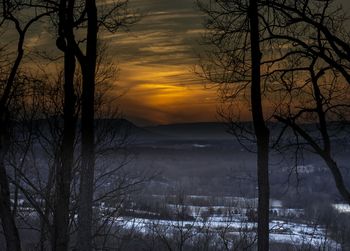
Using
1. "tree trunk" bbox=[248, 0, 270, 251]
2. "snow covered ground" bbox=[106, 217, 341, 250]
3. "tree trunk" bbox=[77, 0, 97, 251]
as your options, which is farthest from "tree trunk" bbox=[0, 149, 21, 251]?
"snow covered ground" bbox=[106, 217, 341, 250]

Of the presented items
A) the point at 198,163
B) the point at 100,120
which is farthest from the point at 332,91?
the point at 198,163

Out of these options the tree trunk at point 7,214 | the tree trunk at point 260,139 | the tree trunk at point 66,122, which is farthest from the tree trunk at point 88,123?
the tree trunk at point 260,139

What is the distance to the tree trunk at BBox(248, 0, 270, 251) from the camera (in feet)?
37.0

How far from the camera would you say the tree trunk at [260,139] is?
11.3 metres

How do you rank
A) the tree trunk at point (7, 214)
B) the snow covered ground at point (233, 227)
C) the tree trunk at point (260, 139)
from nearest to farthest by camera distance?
the tree trunk at point (7, 214) < the tree trunk at point (260, 139) < the snow covered ground at point (233, 227)

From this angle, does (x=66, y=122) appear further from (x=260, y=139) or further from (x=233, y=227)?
(x=233, y=227)

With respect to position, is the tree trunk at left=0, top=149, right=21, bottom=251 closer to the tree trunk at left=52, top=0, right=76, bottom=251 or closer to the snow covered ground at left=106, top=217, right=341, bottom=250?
the tree trunk at left=52, top=0, right=76, bottom=251

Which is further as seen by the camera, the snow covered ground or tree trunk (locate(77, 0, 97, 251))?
the snow covered ground

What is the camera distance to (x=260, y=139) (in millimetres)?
11625

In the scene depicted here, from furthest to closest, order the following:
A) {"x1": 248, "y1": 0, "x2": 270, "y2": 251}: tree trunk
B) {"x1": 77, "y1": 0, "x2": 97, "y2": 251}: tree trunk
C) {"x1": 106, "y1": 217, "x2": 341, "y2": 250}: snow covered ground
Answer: {"x1": 106, "y1": 217, "x2": 341, "y2": 250}: snow covered ground < {"x1": 248, "y1": 0, "x2": 270, "y2": 251}: tree trunk < {"x1": 77, "y1": 0, "x2": 97, "y2": 251}: tree trunk

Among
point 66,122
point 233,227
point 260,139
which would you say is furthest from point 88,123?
point 233,227

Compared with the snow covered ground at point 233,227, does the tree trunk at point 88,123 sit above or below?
above

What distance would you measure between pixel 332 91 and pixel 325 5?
2064 mm

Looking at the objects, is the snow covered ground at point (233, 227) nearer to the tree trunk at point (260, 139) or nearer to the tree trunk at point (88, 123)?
the tree trunk at point (260, 139)
